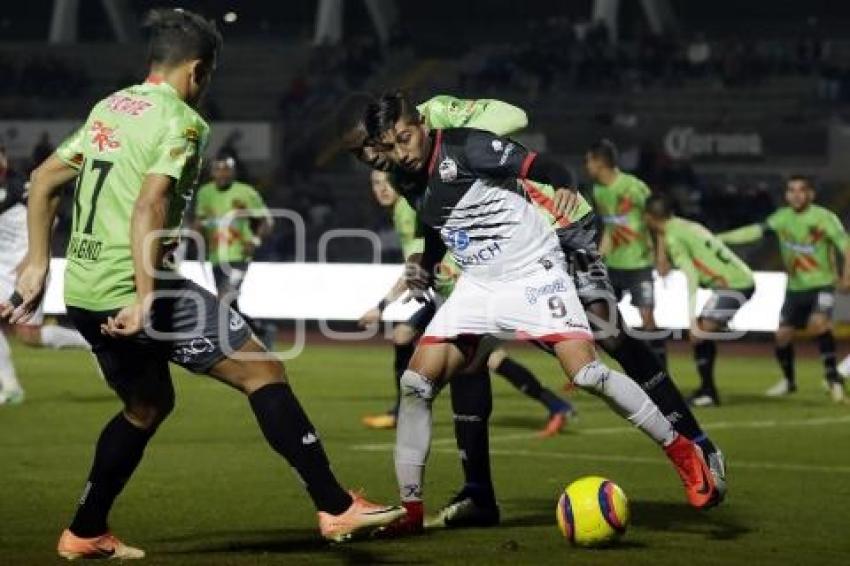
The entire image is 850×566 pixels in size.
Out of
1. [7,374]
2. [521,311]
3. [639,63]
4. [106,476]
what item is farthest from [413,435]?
[639,63]

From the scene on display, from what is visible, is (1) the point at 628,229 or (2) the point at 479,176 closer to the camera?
(2) the point at 479,176

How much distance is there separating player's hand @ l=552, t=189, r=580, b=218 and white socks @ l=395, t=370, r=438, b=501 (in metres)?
1.05

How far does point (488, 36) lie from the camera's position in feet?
174

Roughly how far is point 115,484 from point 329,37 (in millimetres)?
40921

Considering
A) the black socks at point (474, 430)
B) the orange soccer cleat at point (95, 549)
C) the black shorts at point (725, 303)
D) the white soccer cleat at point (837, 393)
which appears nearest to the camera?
the orange soccer cleat at point (95, 549)

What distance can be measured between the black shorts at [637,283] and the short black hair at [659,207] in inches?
23.3

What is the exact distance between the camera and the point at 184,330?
8141 millimetres

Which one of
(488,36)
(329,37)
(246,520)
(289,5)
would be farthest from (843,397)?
(289,5)

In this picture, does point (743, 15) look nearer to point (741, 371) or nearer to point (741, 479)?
point (741, 371)

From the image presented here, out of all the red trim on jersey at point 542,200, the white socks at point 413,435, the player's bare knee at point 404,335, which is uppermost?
the red trim on jersey at point 542,200

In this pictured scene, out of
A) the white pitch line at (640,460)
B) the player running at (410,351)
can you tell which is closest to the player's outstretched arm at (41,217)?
the white pitch line at (640,460)

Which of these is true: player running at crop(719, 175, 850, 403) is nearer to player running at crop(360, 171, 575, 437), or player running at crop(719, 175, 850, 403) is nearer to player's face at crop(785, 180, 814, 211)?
player's face at crop(785, 180, 814, 211)

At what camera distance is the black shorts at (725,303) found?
19.4 m

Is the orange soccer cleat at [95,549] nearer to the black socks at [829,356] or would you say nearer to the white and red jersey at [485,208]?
the white and red jersey at [485,208]
